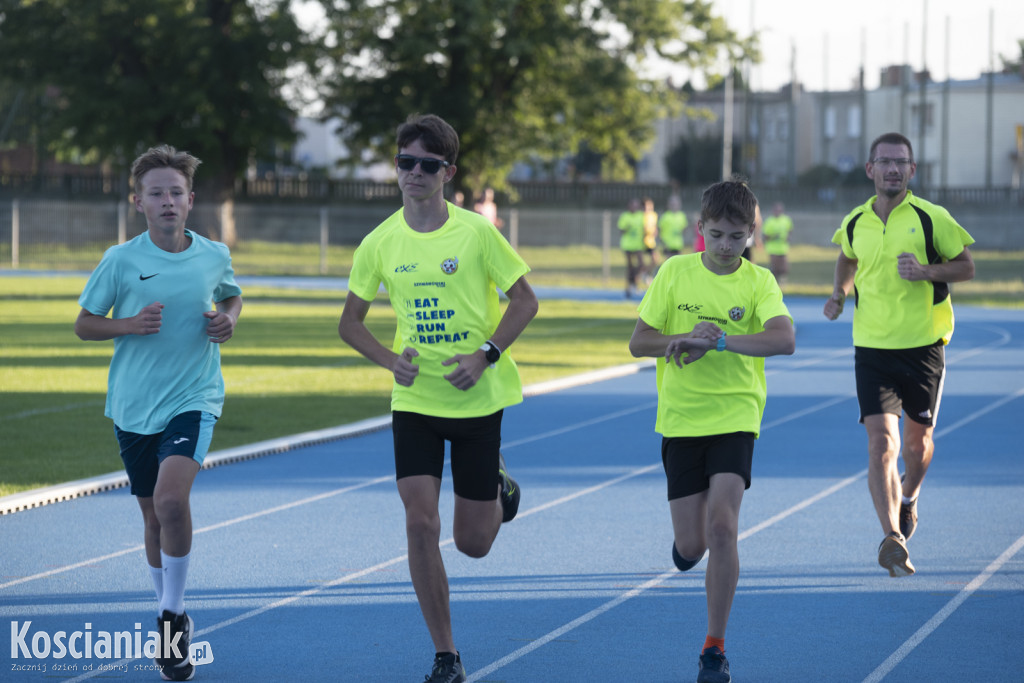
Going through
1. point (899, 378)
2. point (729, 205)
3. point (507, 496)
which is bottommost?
point (507, 496)

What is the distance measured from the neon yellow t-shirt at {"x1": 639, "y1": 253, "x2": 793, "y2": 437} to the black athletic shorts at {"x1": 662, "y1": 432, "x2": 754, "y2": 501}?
46 mm

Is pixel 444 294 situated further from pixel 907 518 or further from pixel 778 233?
pixel 778 233

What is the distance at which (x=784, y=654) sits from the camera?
5328 millimetres

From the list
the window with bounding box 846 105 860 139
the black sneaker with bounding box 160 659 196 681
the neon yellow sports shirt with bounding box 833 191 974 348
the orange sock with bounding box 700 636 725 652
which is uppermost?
the window with bounding box 846 105 860 139

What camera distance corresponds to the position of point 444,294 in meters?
4.92

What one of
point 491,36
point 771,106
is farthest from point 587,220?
point 771,106

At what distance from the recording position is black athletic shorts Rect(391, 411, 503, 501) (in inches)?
193

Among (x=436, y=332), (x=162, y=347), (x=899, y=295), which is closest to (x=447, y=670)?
(x=436, y=332)

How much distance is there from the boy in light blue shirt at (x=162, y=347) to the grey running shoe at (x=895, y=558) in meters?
3.27

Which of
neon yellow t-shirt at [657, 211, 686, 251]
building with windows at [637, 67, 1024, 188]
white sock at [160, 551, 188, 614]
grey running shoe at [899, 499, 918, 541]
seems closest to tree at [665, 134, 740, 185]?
building with windows at [637, 67, 1024, 188]

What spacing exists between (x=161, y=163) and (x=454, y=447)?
1.55 m

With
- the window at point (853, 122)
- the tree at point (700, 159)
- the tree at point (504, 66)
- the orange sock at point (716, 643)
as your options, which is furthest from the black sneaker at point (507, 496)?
the window at point (853, 122)

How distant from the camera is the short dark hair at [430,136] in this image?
494 centimetres

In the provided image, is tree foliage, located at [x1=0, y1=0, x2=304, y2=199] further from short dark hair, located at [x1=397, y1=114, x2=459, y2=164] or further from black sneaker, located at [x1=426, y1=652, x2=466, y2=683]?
black sneaker, located at [x1=426, y1=652, x2=466, y2=683]
